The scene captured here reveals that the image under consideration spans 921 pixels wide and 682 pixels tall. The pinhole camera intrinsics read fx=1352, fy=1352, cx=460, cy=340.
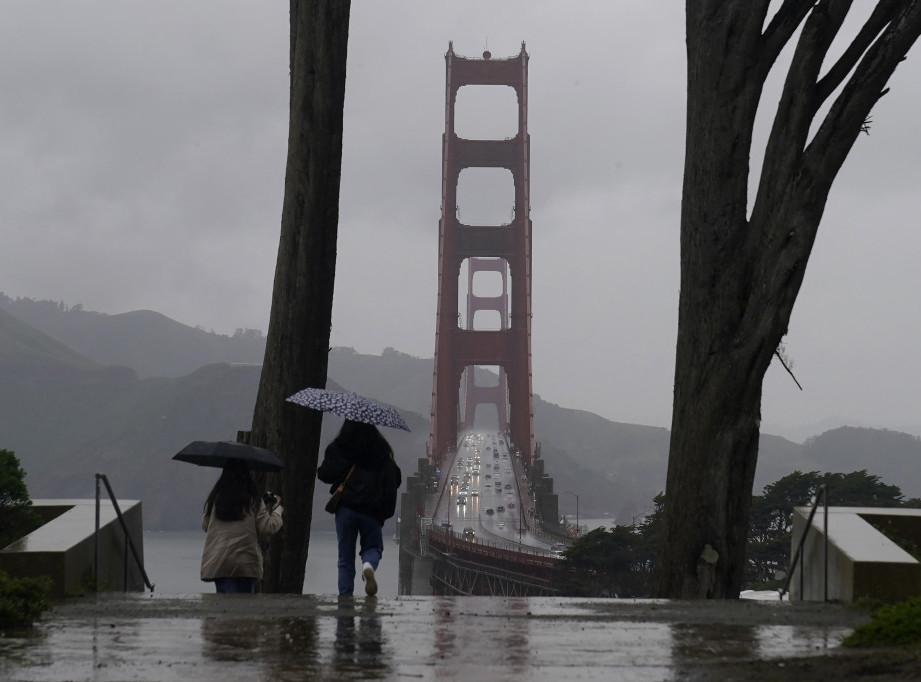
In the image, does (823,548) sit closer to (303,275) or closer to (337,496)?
(337,496)

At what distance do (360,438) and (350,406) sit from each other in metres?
0.15

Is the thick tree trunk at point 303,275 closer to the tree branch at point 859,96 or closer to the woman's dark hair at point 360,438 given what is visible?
the woman's dark hair at point 360,438

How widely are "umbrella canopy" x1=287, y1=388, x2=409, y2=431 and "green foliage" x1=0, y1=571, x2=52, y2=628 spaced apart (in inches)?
59.5

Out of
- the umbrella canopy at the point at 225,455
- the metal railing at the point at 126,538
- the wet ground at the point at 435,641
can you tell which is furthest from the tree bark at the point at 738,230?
the metal railing at the point at 126,538

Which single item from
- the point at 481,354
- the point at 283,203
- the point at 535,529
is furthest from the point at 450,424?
the point at 283,203

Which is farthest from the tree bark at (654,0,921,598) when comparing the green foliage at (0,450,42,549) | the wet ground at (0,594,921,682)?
the green foliage at (0,450,42,549)

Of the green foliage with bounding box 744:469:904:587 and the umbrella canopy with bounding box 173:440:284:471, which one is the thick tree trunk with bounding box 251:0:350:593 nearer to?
the umbrella canopy with bounding box 173:440:284:471

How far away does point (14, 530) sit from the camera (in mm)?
7160

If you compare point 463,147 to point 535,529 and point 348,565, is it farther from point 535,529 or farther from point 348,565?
point 348,565

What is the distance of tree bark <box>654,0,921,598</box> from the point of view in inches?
259

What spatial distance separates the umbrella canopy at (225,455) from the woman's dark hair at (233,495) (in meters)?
0.05

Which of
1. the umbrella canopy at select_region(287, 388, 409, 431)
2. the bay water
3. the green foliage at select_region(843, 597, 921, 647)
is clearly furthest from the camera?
the bay water

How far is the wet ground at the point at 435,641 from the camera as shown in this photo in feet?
12.0

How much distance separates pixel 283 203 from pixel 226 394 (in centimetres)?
19348
